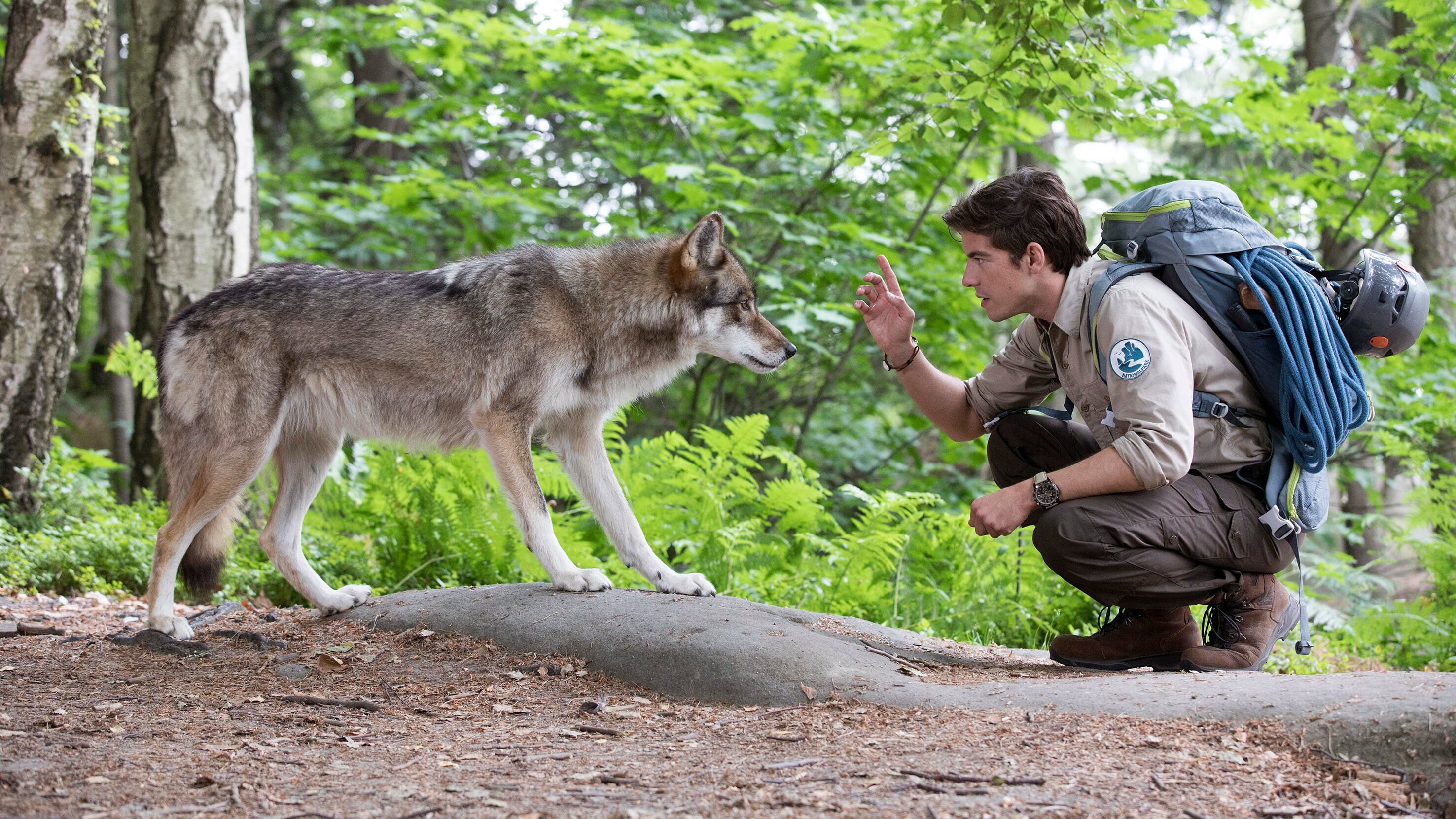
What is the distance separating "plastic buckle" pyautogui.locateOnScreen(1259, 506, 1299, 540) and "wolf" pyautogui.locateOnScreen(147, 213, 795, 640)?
7.20ft

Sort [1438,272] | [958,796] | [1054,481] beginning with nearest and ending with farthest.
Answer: [958,796] → [1054,481] → [1438,272]

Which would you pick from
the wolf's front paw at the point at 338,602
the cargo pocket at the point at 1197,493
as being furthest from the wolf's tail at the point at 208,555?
the cargo pocket at the point at 1197,493

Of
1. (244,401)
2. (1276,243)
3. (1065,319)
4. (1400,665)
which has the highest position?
(1276,243)

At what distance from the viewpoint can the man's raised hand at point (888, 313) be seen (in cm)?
399

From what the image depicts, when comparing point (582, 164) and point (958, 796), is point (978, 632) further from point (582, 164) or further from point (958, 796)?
point (582, 164)

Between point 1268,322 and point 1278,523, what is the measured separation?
2.24ft

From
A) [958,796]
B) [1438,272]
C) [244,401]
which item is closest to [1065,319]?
[958,796]

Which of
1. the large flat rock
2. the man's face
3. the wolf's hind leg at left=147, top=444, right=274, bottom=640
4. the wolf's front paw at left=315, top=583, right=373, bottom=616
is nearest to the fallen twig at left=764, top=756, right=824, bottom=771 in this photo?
the large flat rock

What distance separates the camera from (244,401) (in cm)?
417

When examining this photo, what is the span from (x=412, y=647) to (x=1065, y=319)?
2.89 meters

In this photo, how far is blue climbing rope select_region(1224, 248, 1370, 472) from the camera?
3.12 meters

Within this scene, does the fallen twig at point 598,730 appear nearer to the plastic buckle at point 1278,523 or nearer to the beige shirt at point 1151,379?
the beige shirt at point 1151,379

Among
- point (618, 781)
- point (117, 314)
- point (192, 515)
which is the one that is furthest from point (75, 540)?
point (117, 314)

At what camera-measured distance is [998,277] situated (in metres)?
3.59
